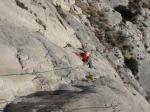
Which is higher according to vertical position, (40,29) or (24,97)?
(40,29)

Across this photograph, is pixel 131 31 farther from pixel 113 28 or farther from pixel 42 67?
pixel 42 67

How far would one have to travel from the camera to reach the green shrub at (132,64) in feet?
119

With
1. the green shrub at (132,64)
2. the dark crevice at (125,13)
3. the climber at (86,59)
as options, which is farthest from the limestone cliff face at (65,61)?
the dark crevice at (125,13)

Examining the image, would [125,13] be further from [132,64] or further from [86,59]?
[86,59]

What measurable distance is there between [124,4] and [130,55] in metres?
9.06

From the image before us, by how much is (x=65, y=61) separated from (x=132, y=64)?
12772mm

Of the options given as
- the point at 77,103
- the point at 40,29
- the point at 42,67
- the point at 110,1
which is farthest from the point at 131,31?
the point at 77,103

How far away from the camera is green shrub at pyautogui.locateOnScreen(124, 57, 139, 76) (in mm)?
36125

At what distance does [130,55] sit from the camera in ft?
123

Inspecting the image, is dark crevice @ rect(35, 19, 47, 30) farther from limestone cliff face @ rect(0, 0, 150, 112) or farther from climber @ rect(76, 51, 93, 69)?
climber @ rect(76, 51, 93, 69)

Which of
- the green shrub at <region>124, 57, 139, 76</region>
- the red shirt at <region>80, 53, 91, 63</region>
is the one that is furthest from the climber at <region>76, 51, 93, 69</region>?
the green shrub at <region>124, 57, 139, 76</region>

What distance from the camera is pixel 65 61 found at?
24328mm

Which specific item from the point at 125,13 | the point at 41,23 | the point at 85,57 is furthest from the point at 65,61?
the point at 125,13

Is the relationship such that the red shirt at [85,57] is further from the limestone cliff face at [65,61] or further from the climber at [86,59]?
the limestone cliff face at [65,61]
